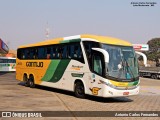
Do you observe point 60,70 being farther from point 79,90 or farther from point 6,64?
point 6,64

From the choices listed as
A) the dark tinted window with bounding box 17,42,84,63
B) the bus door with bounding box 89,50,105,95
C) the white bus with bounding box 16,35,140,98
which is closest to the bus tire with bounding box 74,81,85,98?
the white bus with bounding box 16,35,140,98

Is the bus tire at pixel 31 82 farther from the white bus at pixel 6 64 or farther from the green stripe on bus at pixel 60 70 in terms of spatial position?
the white bus at pixel 6 64

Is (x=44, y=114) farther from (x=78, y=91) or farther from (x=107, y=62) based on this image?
(x=78, y=91)

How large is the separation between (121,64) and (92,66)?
1402 millimetres

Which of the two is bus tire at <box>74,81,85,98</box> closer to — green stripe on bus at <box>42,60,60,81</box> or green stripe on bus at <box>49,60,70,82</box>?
green stripe on bus at <box>49,60,70,82</box>

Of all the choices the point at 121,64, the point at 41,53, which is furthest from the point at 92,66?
the point at 41,53

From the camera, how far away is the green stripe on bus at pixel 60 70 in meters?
18.2

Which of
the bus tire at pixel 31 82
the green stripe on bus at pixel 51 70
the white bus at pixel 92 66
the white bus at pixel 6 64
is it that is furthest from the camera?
the white bus at pixel 6 64

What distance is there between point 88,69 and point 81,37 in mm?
1848

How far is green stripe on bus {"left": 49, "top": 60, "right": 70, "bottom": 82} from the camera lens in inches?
719

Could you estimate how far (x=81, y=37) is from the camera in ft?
55.4

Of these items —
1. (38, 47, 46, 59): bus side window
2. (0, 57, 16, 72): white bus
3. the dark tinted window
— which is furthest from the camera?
(0, 57, 16, 72): white bus

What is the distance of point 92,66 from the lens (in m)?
15.7

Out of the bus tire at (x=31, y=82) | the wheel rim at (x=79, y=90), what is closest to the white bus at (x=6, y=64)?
the bus tire at (x=31, y=82)
